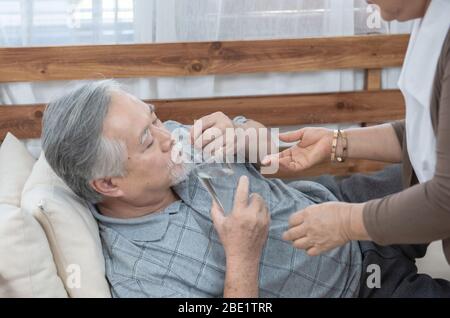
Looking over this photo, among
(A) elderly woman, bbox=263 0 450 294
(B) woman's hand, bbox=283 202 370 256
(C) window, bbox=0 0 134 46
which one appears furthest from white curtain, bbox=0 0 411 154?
(B) woman's hand, bbox=283 202 370 256

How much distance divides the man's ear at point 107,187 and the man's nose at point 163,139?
6.1 inches

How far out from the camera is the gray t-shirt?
1370 mm

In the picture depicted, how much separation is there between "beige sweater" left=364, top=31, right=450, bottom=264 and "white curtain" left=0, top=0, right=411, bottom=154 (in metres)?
1.13

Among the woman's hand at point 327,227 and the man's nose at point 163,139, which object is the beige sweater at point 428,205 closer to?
the woman's hand at point 327,227

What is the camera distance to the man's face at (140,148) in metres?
1.41

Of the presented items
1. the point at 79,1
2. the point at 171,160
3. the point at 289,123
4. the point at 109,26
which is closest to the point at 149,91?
the point at 109,26

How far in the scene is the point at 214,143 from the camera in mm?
1492

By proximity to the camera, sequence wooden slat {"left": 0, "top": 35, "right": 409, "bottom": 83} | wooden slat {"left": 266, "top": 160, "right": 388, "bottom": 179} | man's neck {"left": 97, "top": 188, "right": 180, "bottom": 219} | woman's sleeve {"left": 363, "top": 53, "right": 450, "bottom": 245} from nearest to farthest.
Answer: woman's sleeve {"left": 363, "top": 53, "right": 450, "bottom": 245}
man's neck {"left": 97, "top": 188, "right": 180, "bottom": 219}
wooden slat {"left": 0, "top": 35, "right": 409, "bottom": 83}
wooden slat {"left": 266, "top": 160, "right": 388, "bottom": 179}

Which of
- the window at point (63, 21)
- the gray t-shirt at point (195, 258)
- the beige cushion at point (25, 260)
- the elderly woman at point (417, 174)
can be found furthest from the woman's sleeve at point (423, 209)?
the window at point (63, 21)

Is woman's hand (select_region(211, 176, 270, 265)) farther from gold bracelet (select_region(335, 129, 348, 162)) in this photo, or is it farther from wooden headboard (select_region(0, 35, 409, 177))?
wooden headboard (select_region(0, 35, 409, 177))

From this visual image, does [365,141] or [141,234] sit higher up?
[365,141]

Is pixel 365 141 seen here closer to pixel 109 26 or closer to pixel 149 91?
pixel 149 91

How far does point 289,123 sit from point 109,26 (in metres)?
0.77
